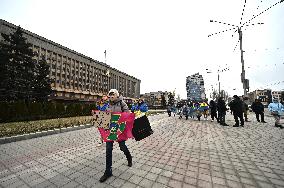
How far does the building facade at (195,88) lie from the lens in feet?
132

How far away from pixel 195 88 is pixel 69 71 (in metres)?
52.7

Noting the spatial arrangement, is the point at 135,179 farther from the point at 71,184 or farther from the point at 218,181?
the point at 218,181

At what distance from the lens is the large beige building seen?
6166cm

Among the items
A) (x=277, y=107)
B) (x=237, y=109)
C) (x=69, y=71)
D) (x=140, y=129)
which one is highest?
(x=69, y=71)

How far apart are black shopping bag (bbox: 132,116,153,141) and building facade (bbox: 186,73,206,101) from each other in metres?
35.8

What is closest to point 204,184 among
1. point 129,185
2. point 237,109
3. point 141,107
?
point 129,185

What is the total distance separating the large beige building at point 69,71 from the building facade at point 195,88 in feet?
81.4

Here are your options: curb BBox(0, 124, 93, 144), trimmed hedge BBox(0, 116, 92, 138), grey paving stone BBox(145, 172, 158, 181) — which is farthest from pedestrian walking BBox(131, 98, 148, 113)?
trimmed hedge BBox(0, 116, 92, 138)

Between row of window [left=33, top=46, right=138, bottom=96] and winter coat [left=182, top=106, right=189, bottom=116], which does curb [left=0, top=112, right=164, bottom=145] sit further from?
row of window [left=33, top=46, right=138, bottom=96]

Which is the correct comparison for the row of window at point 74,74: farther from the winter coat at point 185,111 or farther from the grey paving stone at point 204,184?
the grey paving stone at point 204,184

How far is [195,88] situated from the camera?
41312 millimetres

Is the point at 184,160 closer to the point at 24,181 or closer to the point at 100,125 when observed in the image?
the point at 100,125

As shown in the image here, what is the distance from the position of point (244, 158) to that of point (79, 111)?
26351mm

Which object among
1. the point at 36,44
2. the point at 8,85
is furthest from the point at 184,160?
the point at 36,44
